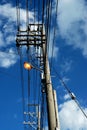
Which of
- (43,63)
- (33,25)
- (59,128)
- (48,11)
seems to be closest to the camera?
(48,11)

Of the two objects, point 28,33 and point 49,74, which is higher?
point 28,33

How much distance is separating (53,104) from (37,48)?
129 inches

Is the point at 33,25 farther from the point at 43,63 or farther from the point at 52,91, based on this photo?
the point at 52,91

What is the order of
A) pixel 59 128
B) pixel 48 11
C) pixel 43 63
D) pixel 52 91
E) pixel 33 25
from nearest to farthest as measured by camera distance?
pixel 48 11 → pixel 59 128 → pixel 52 91 → pixel 43 63 → pixel 33 25

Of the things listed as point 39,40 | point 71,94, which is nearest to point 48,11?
point 71,94

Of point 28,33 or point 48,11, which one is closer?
point 48,11

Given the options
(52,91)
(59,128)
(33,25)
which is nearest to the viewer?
(59,128)

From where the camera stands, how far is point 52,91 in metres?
13.2

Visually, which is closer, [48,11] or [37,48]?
[48,11]

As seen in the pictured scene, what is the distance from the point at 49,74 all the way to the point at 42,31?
7.75 ft

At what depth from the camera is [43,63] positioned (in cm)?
1438

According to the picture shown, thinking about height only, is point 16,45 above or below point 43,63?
above

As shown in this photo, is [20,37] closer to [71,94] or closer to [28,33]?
[28,33]

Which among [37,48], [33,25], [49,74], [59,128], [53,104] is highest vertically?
[33,25]
